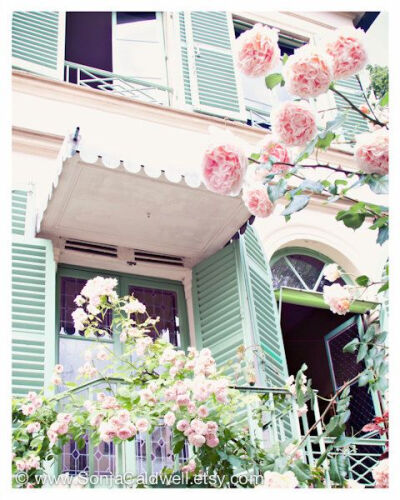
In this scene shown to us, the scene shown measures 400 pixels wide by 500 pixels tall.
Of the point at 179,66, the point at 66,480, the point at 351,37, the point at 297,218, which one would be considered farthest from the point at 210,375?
the point at 179,66

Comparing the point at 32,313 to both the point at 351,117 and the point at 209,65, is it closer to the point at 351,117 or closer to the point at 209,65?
the point at 209,65

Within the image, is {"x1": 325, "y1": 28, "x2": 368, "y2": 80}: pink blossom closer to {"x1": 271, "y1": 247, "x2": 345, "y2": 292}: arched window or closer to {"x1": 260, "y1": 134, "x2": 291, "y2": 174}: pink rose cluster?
{"x1": 260, "y1": 134, "x2": 291, "y2": 174}: pink rose cluster

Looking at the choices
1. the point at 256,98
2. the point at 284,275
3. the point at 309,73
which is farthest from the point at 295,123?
the point at 256,98

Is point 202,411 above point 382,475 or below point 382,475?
above

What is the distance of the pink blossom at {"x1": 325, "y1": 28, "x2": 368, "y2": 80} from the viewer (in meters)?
2.58

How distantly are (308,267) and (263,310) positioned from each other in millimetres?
1892

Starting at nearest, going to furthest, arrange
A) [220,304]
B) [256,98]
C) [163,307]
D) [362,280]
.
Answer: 1. [362,280]
2. [220,304]
3. [163,307]
4. [256,98]

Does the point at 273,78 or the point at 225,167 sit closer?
the point at 225,167

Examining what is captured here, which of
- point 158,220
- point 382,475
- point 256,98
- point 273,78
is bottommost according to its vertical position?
point 382,475

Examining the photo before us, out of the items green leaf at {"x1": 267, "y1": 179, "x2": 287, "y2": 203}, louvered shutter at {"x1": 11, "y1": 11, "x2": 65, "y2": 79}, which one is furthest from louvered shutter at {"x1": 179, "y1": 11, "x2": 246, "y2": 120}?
green leaf at {"x1": 267, "y1": 179, "x2": 287, "y2": 203}

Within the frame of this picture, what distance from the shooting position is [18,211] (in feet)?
19.6

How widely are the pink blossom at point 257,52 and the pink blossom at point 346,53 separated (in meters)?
0.21

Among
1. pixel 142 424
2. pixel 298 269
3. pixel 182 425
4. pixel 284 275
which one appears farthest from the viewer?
pixel 298 269

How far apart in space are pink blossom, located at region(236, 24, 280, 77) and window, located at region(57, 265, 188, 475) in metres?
2.48
